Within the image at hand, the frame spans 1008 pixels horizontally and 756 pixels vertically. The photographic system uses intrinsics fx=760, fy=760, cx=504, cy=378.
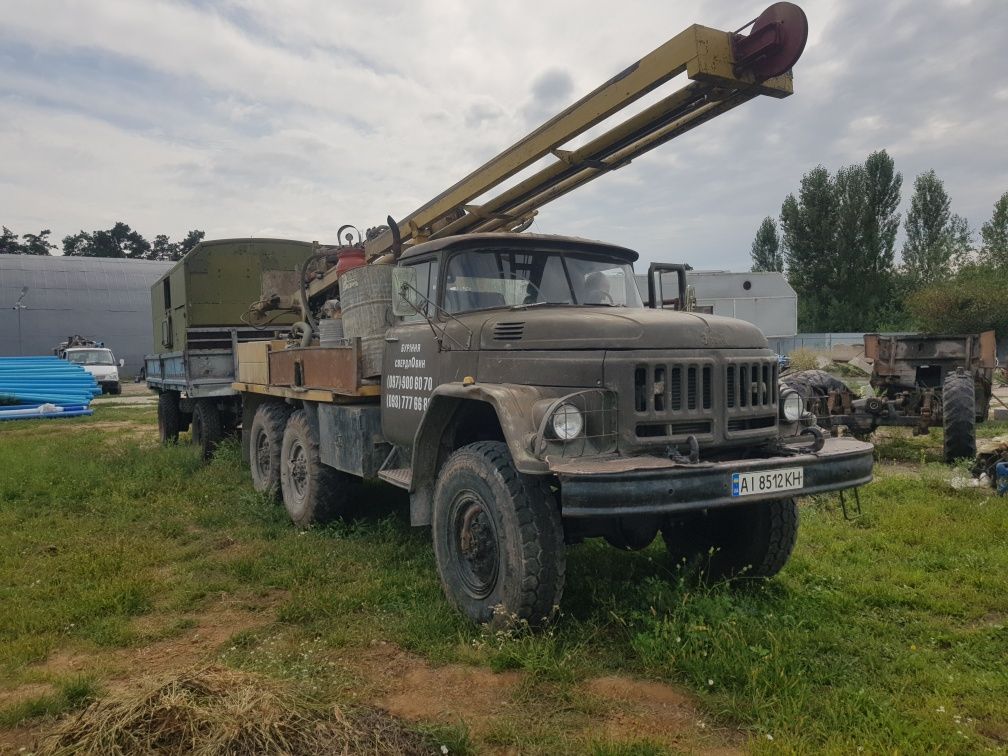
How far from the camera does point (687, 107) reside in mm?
5055

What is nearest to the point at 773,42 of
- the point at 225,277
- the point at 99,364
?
the point at 225,277

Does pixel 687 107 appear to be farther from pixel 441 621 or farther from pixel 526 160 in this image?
pixel 441 621

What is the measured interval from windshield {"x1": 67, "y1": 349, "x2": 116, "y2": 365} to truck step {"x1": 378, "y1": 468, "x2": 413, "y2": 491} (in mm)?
26114

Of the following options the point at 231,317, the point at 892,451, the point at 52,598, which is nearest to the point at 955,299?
the point at 892,451

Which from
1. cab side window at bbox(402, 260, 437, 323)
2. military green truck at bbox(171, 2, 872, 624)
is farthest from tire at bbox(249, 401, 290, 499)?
cab side window at bbox(402, 260, 437, 323)

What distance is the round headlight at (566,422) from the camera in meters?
3.72

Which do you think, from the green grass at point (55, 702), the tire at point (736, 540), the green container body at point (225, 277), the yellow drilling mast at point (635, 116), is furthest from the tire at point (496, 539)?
the green container body at point (225, 277)

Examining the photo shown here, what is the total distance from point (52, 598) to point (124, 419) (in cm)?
1396

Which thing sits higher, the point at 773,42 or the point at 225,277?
the point at 773,42

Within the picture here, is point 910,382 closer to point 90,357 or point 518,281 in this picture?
point 518,281

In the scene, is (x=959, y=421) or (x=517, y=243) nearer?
(x=517, y=243)

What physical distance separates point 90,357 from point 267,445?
23.7 meters

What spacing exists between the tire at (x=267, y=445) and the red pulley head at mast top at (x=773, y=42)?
5377 mm

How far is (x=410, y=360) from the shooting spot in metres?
5.36
